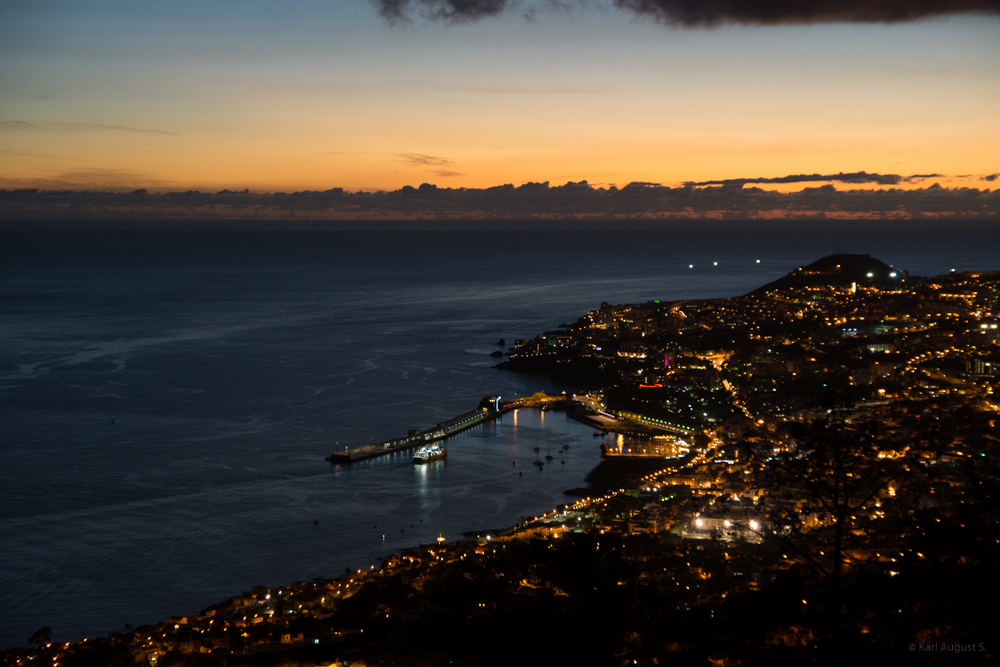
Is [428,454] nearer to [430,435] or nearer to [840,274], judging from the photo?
[430,435]

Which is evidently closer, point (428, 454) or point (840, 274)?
point (428, 454)

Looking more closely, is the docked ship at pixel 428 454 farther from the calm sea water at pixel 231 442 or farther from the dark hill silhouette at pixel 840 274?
the dark hill silhouette at pixel 840 274

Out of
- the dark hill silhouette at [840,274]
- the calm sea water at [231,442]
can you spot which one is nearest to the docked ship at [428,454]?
the calm sea water at [231,442]

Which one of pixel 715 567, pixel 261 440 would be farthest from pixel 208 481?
pixel 715 567

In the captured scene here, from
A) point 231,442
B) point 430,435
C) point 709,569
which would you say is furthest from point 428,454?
point 709,569

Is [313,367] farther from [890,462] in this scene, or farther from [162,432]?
[890,462]

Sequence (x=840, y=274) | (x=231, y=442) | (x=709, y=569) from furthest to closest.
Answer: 1. (x=840, y=274)
2. (x=231, y=442)
3. (x=709, y=569)

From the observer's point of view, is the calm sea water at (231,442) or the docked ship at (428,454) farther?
the docked ship at (428,454)

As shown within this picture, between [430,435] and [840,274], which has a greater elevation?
[840,274]
